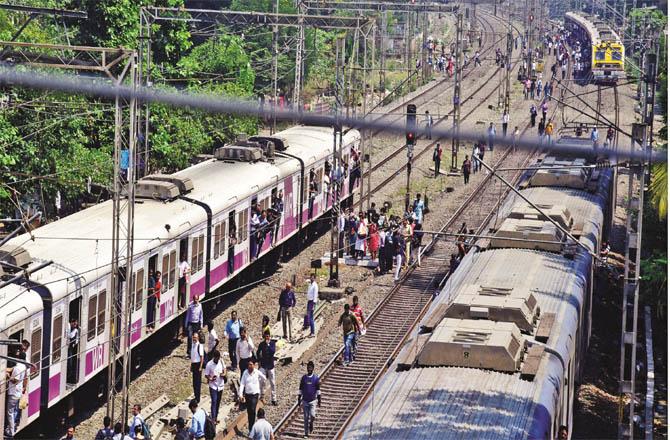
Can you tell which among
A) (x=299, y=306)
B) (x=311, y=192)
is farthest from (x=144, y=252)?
(x=311, y=192)

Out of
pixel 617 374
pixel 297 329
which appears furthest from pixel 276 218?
pixel 617 374

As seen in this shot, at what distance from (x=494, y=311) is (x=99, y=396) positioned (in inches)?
295

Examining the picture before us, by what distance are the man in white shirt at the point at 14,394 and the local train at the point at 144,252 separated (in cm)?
30

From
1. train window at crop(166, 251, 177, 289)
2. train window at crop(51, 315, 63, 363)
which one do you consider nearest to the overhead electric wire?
train window at crop(51, 315, 63, 363)

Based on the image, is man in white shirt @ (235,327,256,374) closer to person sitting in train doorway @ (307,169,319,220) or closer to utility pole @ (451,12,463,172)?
person sitting in train doorway @ (307,169,319,220)

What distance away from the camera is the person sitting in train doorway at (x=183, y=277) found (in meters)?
23.6

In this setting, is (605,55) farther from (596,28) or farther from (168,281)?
(168,281)

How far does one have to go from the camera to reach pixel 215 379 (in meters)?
19.2

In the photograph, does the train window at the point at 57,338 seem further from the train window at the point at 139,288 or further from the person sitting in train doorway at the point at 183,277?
the person sitting in train doorway at the point at 183,277

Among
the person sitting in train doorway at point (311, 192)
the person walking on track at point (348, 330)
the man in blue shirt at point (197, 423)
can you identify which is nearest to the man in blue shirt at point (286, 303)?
the person walking on track at point (348, 330)

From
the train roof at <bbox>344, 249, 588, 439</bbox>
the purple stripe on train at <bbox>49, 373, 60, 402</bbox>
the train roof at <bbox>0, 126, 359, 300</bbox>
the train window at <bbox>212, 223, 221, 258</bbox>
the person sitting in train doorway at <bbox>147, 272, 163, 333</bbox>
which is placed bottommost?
the purple stripe on train at <bbox>49, 373, 60, 402</bbox>

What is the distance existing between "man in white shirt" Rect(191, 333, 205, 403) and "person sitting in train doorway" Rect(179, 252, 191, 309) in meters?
2.98

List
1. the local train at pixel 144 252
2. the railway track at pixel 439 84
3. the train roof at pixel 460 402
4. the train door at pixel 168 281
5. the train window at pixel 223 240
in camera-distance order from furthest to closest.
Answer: the railway track at pixel 439 84
the train window at pixel 223 240
the train door at pixel 168 281
the local train at pixel 144 252
the train roof at pixel 460 402

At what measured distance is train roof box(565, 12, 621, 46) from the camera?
71312 mm
